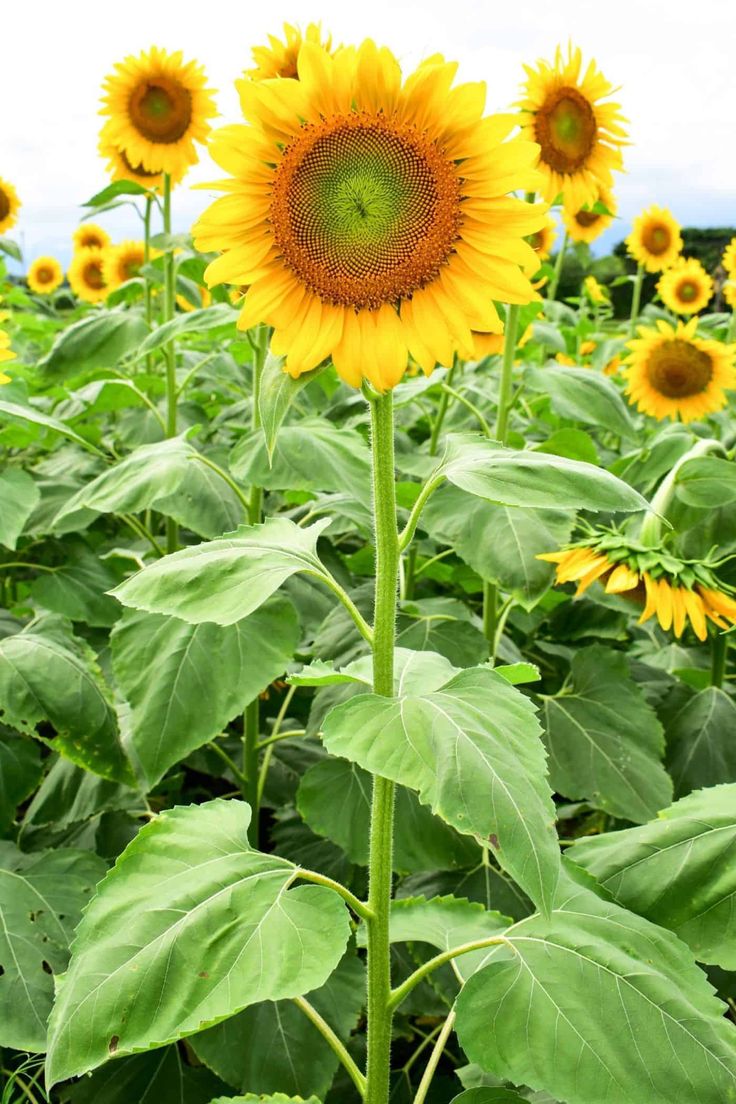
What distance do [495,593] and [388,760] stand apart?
54.5 inches

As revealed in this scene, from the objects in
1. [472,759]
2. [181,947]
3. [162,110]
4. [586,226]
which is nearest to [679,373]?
[586,226]

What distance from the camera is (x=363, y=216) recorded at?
4.27 feet

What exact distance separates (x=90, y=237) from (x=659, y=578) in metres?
5.96

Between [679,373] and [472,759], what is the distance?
298 centimetres

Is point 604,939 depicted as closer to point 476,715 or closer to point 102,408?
point 476,715

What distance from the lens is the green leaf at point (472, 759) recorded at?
1.01 m

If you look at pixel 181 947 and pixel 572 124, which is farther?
pixel 572 124

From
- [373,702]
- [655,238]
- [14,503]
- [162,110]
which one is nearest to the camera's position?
[373,702]

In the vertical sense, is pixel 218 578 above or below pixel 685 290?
below

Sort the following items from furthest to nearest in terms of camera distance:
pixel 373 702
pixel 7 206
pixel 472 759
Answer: pixel 7 206 → pixel 373 702 → pixel 472 759

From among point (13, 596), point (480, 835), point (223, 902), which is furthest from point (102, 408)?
point (480, 835)

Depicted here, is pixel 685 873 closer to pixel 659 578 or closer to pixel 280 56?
pixel 659 578

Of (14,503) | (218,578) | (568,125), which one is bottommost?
(14,503)

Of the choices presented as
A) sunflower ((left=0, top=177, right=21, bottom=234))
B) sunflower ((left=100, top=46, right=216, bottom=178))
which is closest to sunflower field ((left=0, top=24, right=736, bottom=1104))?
sunflower ((left=100, top=46, right=216, bottom=178))
